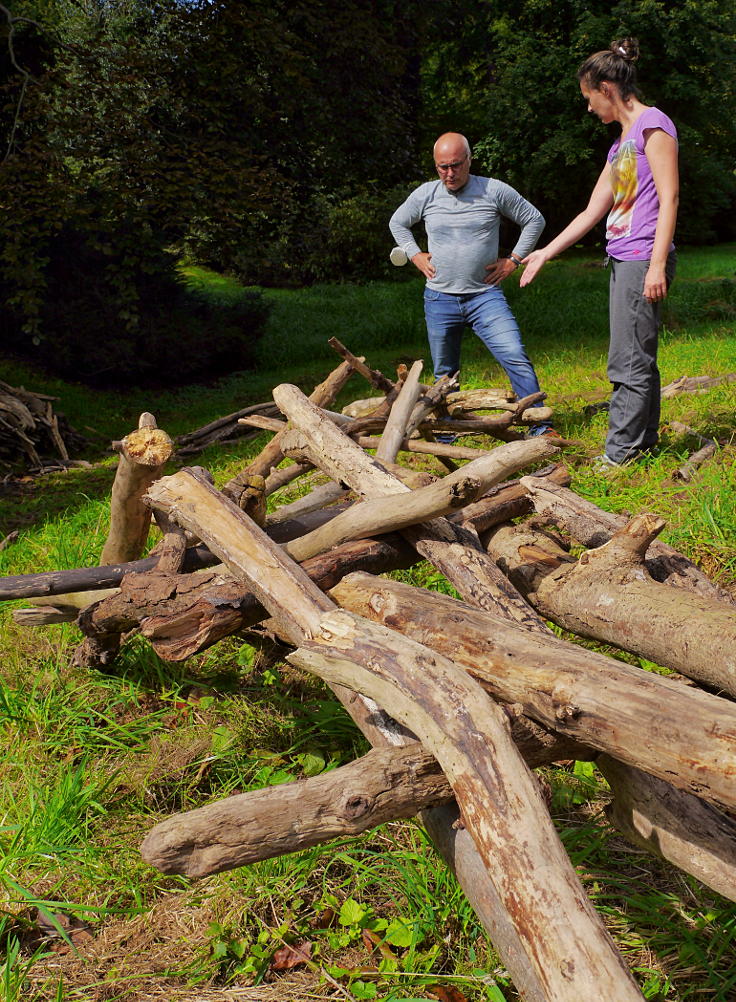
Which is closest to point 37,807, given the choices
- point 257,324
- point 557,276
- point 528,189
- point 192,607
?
point 192,607

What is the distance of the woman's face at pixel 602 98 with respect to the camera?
4684mm

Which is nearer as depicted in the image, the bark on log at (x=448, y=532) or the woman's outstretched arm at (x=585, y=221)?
the bark on log at (x=448, y=532)

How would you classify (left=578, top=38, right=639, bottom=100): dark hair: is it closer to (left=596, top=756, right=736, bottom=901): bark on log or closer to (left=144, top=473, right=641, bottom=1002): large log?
(left=144, top=473, right=641, bottom=1002): large log

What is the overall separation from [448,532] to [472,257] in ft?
12.6

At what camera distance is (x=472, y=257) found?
616 centimetres

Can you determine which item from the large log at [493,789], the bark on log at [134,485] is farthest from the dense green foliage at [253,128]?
the large log at [493,789]

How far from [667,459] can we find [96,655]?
3.77m

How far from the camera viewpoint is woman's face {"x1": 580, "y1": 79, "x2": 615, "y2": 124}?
184 inches

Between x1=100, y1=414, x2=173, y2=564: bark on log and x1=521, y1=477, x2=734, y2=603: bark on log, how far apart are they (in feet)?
5.10

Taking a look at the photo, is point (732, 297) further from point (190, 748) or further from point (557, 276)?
point (190, 748)

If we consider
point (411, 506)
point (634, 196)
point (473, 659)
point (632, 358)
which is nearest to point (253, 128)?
point (634, 196)

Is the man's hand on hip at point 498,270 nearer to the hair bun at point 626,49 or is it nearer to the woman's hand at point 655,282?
the woman's hand at point 655,282

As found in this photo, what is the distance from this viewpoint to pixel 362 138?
15.1m

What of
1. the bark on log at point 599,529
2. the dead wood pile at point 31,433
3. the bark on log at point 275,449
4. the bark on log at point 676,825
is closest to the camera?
the bark on log at point 676,825
